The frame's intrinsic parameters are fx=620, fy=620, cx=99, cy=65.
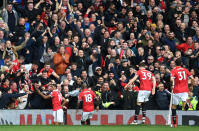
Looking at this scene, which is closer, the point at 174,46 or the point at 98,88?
the point at 98,88

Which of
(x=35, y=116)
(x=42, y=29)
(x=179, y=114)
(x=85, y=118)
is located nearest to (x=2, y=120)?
(x=35, y=116)

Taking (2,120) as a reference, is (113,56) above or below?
above

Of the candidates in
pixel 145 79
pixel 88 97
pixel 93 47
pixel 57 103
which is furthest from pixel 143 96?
pixel 93 47

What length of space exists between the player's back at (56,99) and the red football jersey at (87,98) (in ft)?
2.39

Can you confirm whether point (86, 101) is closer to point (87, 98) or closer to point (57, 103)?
point (87, 98)

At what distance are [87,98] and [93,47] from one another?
302cm

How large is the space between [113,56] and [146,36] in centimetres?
177

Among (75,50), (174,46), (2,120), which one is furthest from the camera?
(174,46)

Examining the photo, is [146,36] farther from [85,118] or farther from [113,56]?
[85,118]

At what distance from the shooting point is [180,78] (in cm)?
1909

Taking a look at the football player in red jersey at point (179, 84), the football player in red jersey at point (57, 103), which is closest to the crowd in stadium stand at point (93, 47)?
the football player in red jersey at point (57, 103)

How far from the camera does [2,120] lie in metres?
20.2

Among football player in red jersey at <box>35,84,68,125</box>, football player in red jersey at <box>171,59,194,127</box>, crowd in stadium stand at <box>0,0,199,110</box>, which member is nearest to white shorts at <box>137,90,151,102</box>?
football player in red jersey at <box>171,59,194,127</box>

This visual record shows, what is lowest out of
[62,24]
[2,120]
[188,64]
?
[2,120]
